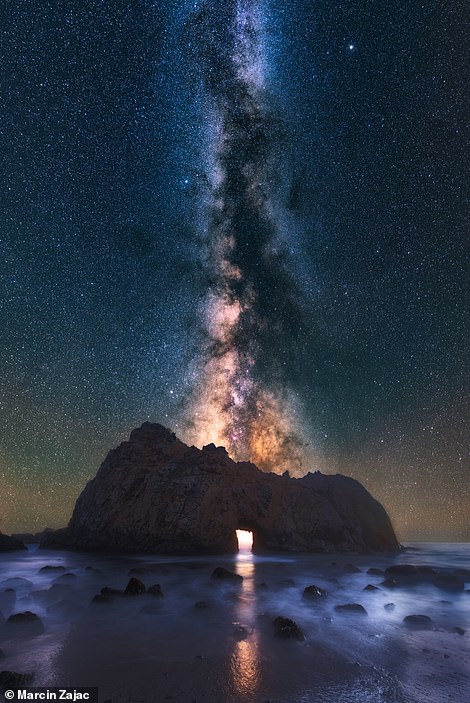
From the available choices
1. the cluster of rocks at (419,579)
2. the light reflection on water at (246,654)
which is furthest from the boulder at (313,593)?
the cluster of rocks at (419,579)

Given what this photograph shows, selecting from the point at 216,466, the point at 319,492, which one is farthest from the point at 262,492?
the point at 319,492

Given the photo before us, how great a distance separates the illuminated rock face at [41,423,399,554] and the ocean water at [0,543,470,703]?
1842cm

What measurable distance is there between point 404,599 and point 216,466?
974 inches

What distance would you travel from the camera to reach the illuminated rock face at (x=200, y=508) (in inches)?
1346

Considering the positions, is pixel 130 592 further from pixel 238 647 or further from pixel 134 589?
pixel 238 647

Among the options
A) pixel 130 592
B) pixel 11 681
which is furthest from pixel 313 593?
pixel 11 681

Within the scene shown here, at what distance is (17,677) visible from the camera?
626 cm

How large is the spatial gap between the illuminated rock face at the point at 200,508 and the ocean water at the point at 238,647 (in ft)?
60.4

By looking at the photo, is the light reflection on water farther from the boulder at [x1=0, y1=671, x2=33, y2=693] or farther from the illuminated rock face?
the illuminated rock face

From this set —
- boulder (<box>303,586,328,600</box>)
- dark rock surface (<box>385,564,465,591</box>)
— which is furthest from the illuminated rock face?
boulder (<box>303,586,328,600</box>)

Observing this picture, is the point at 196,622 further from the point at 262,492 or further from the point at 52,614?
the point at 262,492

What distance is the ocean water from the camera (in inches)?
254

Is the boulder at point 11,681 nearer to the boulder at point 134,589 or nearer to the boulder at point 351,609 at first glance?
the boulder at point 134,589

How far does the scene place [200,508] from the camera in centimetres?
3419
